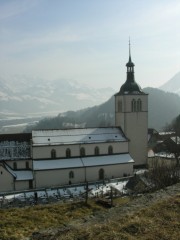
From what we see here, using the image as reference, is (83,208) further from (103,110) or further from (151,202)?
(103,110)

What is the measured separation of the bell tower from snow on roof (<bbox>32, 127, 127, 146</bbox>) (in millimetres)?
1959

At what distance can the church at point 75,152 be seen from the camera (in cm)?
4238

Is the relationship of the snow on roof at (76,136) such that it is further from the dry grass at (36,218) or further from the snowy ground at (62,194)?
the dry grass at (36,218)

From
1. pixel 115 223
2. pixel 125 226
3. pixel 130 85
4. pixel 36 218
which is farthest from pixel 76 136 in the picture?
pixel 125 226

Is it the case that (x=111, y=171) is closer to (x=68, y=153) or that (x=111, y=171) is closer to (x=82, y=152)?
(x=82, y=152)

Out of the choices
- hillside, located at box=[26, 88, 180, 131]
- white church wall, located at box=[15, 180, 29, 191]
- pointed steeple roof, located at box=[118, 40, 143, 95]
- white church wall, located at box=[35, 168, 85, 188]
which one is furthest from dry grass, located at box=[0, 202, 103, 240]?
hillside, located at box=[26, 88, 180, 131]

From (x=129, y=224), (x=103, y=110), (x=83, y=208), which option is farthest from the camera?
(x=103, y=110)

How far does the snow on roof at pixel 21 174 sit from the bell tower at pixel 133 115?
14.8 m

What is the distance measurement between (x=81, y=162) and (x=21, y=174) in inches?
299

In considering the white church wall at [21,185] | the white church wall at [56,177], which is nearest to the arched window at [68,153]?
the white church wall at [56,177]

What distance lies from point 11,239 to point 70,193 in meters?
25.6

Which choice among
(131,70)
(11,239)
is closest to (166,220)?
(11,239)

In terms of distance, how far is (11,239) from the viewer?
1335cm

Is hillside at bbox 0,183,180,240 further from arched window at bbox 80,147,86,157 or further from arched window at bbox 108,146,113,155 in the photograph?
arched window at bbox 108,146,113,155
